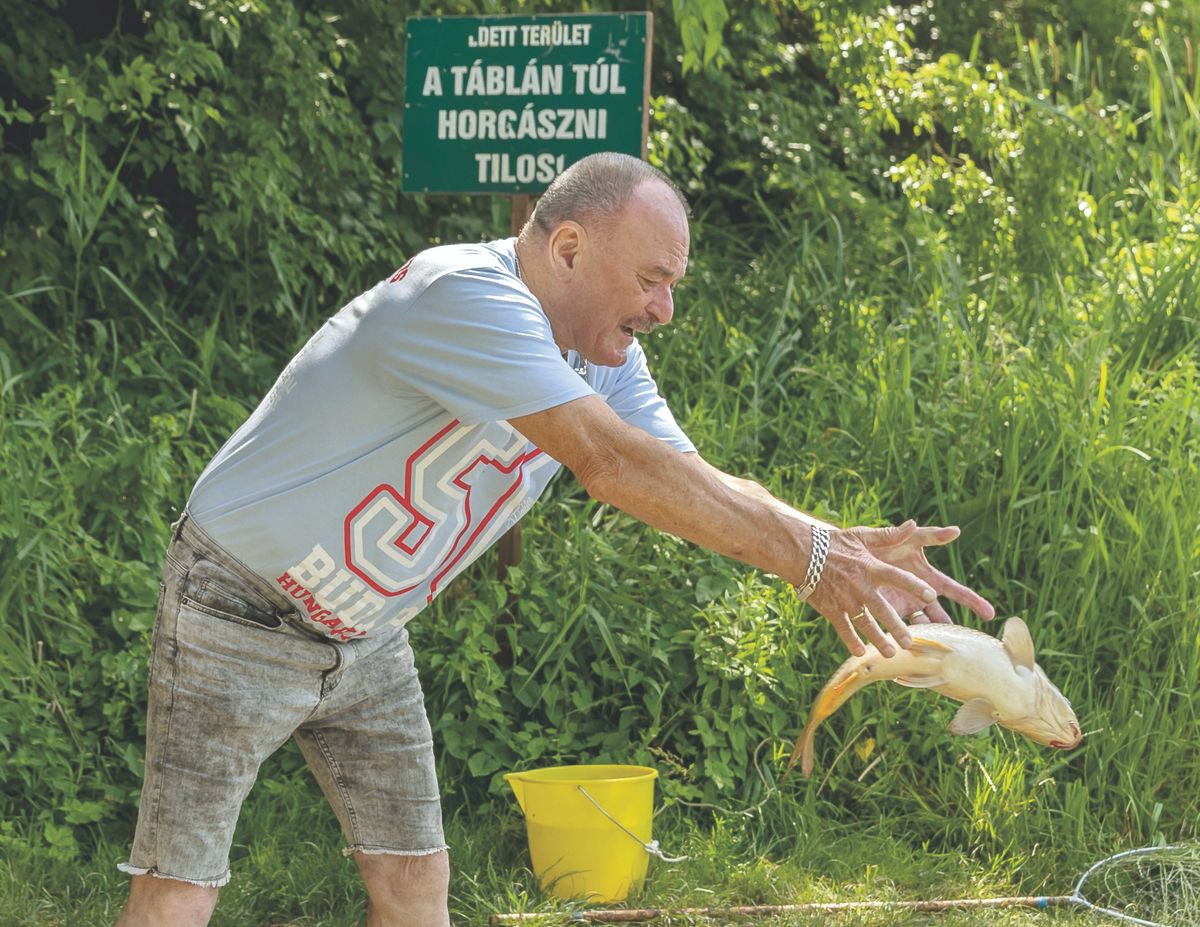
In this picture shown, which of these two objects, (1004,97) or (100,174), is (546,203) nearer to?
(100,174)

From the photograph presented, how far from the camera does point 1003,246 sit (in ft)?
23.1

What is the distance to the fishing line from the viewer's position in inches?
161

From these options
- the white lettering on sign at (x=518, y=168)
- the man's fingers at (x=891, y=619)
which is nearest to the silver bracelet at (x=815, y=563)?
the man's fingers at (x=891, y=619)

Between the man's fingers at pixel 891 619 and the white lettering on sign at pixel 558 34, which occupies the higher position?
the white lettering on sign at pixel 558 34

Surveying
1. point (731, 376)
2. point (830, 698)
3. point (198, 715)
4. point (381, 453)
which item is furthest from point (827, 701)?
point (731, 376)

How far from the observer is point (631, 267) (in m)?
2.71

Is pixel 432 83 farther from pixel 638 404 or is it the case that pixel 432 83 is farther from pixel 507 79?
pixel 638 404

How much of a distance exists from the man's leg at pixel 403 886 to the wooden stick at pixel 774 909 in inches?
40.0

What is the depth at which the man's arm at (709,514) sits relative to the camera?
2.44 m

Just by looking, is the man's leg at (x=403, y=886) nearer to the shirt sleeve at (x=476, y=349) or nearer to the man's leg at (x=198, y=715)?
the man's leg at (x=198, y=715)

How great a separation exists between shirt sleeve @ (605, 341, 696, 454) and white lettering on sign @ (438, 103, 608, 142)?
2.01m

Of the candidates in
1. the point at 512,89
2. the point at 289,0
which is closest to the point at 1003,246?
the point at 512,89

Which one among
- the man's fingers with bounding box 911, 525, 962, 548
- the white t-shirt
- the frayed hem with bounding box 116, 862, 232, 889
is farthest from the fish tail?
the frayed hem with bounding box 116, 862, 232, 889

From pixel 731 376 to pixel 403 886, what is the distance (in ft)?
12.0
